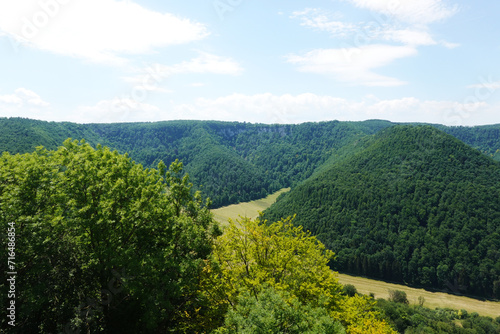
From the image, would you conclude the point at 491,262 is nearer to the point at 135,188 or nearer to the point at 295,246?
the point at 295,246

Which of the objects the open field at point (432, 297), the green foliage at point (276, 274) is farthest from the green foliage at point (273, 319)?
the open field at point (432, 297)

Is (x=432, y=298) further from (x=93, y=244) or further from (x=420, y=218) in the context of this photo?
(x=93, y=244)

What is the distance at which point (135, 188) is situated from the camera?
21531 millimetres

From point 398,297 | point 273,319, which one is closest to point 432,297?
point 398,297

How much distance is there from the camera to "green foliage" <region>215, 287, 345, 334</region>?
48.3 ft

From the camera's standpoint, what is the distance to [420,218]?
156 meters

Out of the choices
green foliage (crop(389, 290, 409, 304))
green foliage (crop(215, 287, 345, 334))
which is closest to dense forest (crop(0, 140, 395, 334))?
green foliage (crop(215, 287, 345, 334))

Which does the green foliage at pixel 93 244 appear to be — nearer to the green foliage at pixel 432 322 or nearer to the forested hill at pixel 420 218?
the green foliage at pixel 432 322

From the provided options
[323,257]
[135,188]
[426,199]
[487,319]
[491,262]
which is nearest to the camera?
[135,188]

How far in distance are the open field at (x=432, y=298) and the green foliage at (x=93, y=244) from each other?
353 feet

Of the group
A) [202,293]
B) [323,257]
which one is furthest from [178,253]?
[323,257]

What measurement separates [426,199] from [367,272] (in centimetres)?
6179

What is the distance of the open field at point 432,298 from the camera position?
105250 millimetres

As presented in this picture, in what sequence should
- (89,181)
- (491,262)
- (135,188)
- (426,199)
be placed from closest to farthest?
Result: (89,181), (135,188), (491,262), (426,199)
